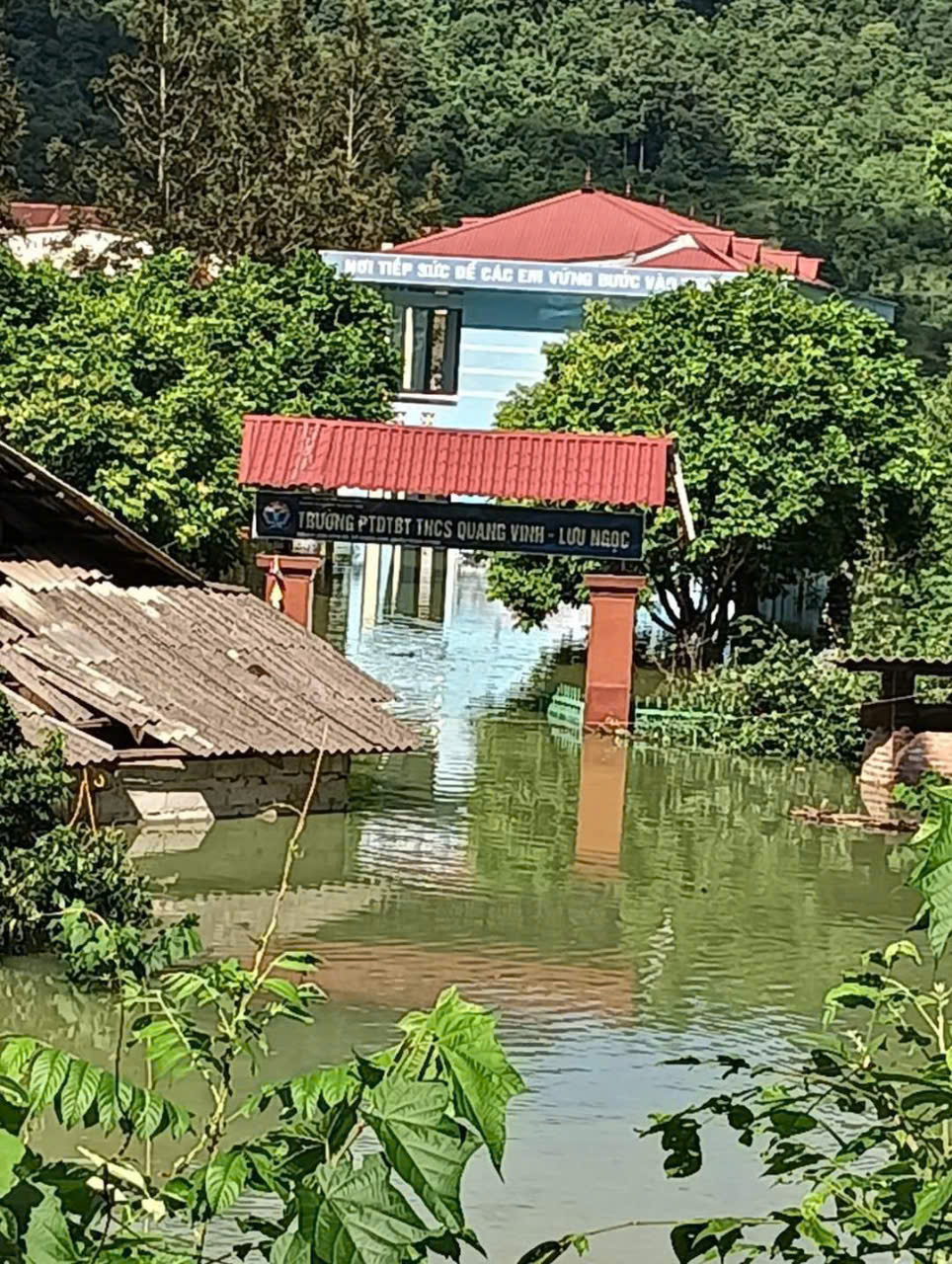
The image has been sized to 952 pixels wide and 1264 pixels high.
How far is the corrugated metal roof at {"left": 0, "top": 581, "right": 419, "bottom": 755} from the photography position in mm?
16953

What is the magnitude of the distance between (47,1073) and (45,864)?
9.58 meters

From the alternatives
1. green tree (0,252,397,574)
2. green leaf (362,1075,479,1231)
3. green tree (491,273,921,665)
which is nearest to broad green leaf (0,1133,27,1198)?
green leaf (362,1075,479,1231)

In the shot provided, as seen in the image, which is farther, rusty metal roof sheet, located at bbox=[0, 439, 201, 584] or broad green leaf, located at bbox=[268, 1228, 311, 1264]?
rusty metal roof sheet, located at bbox=[0, 439, 201, 584]

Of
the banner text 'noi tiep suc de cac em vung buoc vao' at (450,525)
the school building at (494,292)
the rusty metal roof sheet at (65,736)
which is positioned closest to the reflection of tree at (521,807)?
the banner text 'noi tiep suc de cac em vung buoc vao' at (450,525)

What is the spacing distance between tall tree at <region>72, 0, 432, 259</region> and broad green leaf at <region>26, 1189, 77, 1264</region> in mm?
49233

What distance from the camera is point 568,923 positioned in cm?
1569

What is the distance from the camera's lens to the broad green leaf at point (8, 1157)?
2.70 m

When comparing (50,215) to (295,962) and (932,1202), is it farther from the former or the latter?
(932,1202)

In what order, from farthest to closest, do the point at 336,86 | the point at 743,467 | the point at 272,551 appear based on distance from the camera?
the point at 336,86 < the point at 743,467 < the point at 272,551

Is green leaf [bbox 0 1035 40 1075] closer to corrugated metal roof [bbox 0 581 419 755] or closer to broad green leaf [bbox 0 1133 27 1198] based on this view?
broad green leaf [bbox 0 1133 27 1198]

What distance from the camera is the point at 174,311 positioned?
1452 inches

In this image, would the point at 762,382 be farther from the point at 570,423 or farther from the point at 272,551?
the point at 272,551

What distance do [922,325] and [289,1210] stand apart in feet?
221

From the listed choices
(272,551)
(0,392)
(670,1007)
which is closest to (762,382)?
(272,551)
